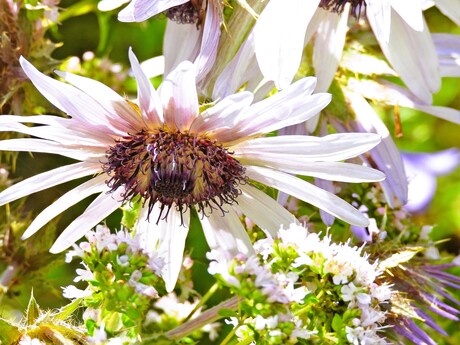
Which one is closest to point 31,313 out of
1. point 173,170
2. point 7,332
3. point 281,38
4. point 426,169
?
point 7,332

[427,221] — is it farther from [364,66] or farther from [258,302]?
[258,302]

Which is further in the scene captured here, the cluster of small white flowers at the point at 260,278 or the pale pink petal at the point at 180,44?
the pale pink petal at the point at 180,44

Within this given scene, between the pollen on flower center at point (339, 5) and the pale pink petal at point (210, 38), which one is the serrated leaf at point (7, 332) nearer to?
the pale pink petal at point (210, 38)

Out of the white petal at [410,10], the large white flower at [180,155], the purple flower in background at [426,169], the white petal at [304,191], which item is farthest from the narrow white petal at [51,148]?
the purple flower in background at [426,169]

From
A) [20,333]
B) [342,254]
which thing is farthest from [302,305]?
[20,333]

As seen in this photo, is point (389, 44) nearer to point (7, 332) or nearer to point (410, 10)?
point (410, 10)

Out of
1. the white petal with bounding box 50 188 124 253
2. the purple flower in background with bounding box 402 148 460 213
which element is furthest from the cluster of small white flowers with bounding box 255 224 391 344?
the purple flower in background with bounding box 402 148 460 213

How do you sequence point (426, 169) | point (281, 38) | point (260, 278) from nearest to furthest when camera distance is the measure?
point (260, 278) < point (281, 38) < point (426, 169)
